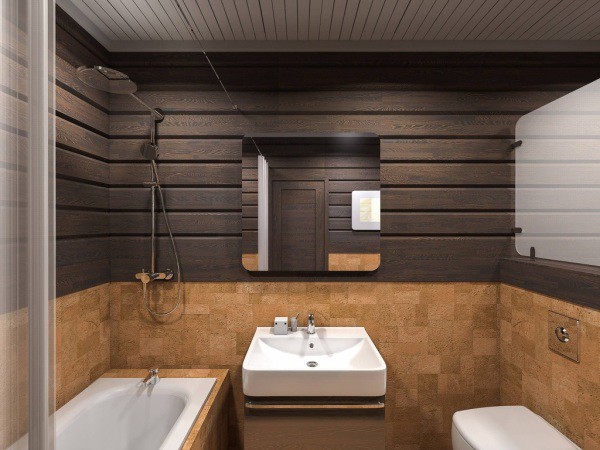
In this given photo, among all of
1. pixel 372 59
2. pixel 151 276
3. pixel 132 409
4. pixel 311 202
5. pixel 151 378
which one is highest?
pixel 372 59

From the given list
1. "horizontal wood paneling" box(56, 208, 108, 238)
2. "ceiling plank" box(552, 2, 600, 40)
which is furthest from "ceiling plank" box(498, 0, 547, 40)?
"horizontal wood paneling" box(56, 208, 108, 238)

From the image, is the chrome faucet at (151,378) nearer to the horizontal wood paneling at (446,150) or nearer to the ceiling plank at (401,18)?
the horizontal wood paneling at (446,150)

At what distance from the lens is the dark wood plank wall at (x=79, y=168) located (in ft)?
5.85

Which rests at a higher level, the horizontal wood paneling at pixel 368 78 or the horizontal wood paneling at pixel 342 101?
the horizontal wood paneling at pixel 368 78

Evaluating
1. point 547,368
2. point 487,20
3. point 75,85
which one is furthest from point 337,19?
point 547,368

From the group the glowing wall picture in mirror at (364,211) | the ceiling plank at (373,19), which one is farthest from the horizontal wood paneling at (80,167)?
the ceiling plank at (373,19)

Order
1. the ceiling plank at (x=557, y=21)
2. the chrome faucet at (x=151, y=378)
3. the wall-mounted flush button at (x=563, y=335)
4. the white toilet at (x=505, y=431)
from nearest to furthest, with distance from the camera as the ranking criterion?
the white toilet at (x=505, y=431) < the wall-mounted flush button at (x=563, y=335) < the ceiling plank at (x=557, y=21) < the chrome faucet at (x=151, y=378)

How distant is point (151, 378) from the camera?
2.02 metres

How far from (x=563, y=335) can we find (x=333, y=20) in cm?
194

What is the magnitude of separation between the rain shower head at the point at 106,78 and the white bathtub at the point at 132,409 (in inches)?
60.6

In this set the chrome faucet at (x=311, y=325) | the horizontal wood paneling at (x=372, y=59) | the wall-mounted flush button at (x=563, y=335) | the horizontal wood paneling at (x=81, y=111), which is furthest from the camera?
the horizontal wood paneling at (x=372, y=59)

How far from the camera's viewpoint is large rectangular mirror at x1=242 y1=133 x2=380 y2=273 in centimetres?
220

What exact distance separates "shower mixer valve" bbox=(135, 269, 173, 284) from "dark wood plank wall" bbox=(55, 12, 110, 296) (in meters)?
0.22

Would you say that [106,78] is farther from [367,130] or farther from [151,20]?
[367,130]
